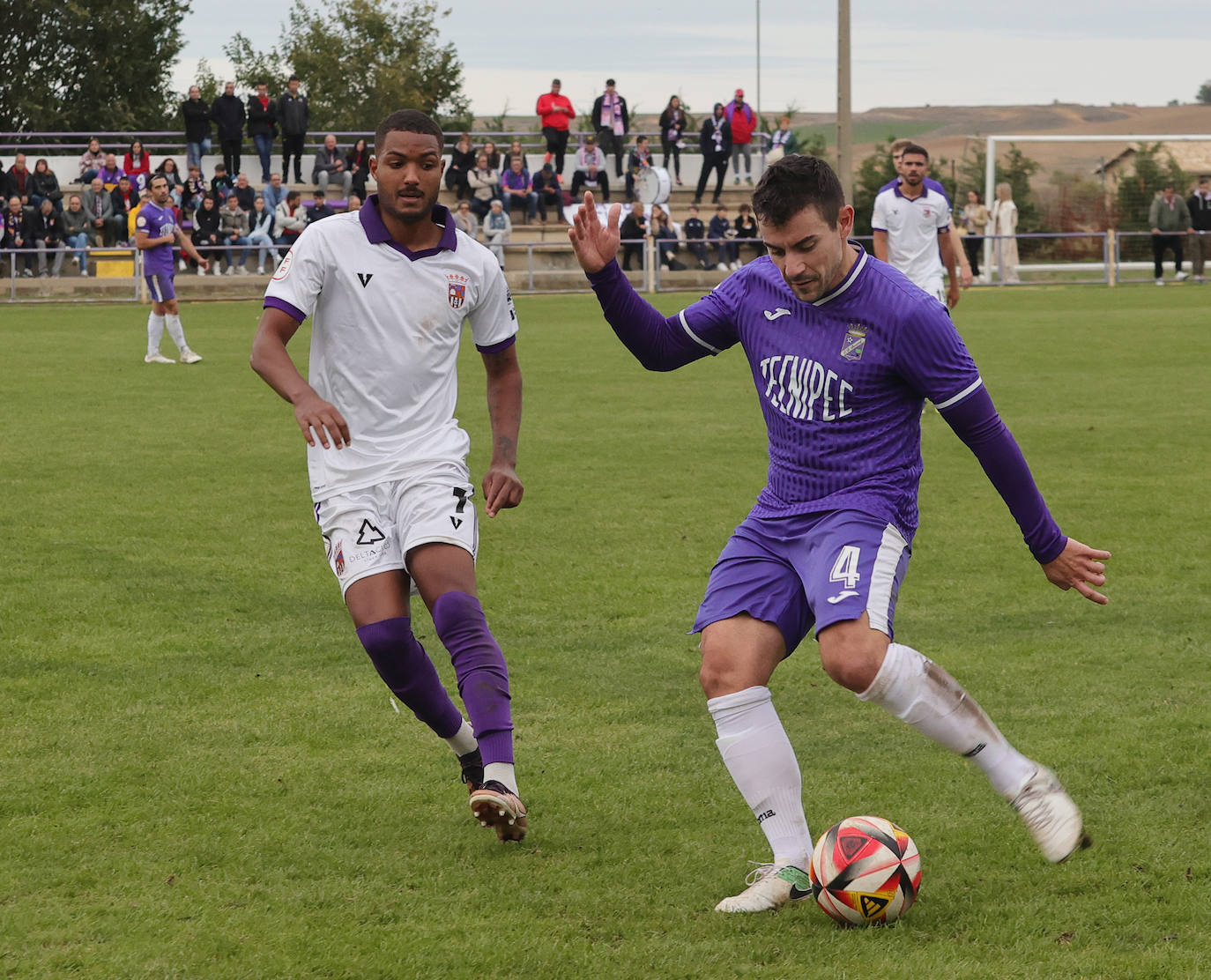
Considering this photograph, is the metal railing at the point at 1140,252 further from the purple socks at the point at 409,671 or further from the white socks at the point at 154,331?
the purple socks at the point at 409,671

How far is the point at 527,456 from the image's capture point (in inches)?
466

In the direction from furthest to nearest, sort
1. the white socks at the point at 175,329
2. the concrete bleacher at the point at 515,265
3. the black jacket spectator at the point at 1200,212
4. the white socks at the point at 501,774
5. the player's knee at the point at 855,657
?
the black jacket spectator at the point at 1200,212 < the concrete bleacher at the point at 515,265 < the white socks at the point at 175,329 < the white socks at the point at 501,774 < the player's knee at the point at 855,657

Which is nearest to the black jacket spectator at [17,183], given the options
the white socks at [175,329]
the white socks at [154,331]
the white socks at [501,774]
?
the white socks at [154,331]

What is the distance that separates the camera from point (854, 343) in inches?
166

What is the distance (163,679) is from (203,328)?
17543 millimetres

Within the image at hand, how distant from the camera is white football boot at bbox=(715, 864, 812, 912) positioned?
3.97 metres

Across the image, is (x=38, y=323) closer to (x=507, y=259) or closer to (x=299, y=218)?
(x=299, y=218)

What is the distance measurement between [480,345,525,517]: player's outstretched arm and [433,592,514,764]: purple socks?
404 millimetres

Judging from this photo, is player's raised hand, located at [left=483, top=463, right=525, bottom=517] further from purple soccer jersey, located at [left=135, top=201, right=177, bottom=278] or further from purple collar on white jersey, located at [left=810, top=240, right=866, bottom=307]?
purple soccer jersey, located at [left=135, top=201, right=177, bottom=278]

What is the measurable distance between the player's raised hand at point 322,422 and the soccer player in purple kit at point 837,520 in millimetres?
1152

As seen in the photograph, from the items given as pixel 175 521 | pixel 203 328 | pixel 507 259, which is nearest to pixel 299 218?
pixel 507 259

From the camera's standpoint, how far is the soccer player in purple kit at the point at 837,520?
13.2ft

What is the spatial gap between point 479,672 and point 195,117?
2906cm

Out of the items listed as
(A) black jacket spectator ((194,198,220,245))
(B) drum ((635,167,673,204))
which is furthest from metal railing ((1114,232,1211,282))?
(A) black jacket spectator ((194,198,220,245))
